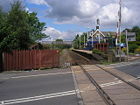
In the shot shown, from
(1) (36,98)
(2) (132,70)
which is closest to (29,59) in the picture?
(2) (132,70)

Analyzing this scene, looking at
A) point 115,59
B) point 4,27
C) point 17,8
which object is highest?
point 17,8

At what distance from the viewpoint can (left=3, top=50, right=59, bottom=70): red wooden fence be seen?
27688 mm

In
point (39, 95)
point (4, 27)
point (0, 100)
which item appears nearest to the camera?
point (0, 100)

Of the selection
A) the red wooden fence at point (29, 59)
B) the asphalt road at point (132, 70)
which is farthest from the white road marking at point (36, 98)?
the red wooden fence at point (29, 59)

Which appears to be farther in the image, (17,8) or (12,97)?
(17,8)

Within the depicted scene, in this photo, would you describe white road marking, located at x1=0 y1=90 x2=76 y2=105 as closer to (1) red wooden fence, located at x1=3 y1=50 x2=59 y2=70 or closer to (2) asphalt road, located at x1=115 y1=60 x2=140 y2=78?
(2) asphalt road, located at x1=115 y1=60 x2=140 y2=78

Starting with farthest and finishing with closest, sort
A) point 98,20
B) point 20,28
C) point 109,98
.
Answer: point 98,20 → point 20,28 → point 109,98

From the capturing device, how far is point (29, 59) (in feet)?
93.5

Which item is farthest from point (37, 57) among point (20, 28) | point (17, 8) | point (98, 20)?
point (98, 20)

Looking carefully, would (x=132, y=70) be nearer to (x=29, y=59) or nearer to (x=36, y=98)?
(x=29, y=59)

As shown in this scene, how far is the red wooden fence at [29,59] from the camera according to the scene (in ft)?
90.8

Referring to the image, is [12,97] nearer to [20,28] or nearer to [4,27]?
[4,27]

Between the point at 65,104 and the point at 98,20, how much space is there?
229 ft

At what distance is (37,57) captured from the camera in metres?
29.0
